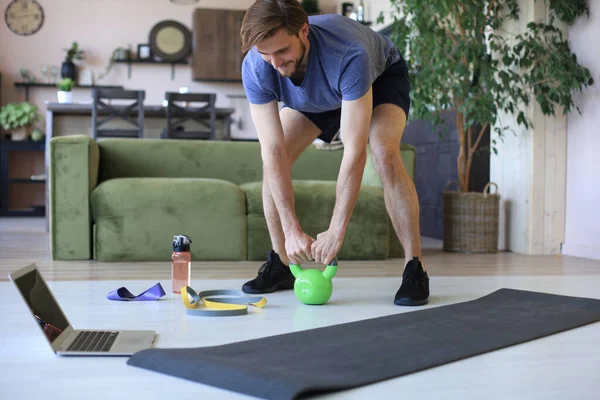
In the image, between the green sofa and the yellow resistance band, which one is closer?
the yellow resistance band

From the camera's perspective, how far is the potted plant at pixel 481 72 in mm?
4141

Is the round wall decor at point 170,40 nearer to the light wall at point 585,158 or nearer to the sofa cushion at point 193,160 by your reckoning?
the sofa cushion at point 193,160

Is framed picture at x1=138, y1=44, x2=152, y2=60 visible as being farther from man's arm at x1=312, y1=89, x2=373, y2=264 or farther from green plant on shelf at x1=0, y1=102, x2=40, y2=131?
man's arm at x1=312, y1=89, x2=373, y2=264

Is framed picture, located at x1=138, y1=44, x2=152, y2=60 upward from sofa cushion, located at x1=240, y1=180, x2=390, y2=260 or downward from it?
upward

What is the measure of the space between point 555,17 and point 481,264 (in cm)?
166

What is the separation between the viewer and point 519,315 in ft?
6.80

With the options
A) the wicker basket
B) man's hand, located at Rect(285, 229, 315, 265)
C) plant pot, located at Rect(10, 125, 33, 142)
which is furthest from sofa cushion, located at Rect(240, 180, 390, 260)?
plant pot, located at Rect(10, 125, 33, 142)

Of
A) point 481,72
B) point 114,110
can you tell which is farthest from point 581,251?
point 114,110

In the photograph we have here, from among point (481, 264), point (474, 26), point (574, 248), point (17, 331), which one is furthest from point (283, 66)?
point (574, 248)

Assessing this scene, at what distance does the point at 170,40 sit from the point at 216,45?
0.69m

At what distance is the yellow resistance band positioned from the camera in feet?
6.70

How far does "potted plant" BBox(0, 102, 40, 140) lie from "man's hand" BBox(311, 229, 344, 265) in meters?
6.34

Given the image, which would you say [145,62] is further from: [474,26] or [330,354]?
[330,354]

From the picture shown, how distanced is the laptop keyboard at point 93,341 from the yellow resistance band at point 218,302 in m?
0.37
